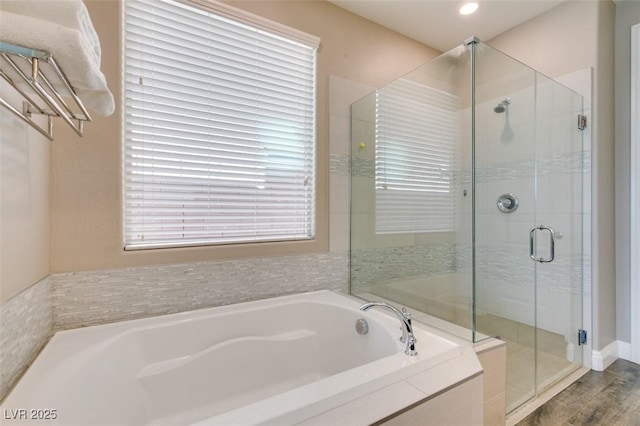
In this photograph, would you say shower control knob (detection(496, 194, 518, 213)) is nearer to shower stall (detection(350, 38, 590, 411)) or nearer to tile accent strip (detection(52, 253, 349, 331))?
shower stall (detection(350, 38, 590, 411))

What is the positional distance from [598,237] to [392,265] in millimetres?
1403

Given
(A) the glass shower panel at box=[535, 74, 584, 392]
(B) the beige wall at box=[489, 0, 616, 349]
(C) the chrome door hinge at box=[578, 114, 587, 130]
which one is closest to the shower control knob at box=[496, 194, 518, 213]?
(A) the glass shower panel at box=[535, 74, 584, 392]

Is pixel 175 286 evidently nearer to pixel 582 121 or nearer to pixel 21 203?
pixel 21 203

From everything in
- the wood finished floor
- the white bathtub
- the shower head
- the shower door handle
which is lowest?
the wood finished floor

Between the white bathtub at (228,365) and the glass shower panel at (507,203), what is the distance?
2.34 feet

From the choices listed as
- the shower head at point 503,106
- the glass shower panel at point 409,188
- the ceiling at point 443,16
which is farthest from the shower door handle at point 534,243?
the ceiling at point 443,16

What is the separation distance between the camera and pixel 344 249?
221 cm

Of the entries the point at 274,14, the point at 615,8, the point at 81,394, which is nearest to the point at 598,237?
the point at 615,8

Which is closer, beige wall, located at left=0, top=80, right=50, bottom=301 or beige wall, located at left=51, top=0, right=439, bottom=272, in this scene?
beige wall, located at left=0, top=80, right=50, bottom=301

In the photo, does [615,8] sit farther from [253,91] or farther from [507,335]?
[253,91]

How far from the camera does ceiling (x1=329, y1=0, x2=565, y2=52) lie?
2166 millimetres

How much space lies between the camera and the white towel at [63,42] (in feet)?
2.05

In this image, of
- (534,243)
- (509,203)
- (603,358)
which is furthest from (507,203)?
(603,358)

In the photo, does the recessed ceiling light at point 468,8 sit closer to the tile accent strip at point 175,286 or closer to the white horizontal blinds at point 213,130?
the white horizontal blinds at point 213,130
